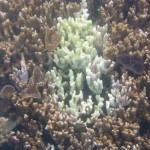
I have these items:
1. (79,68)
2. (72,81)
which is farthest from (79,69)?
(72,81)

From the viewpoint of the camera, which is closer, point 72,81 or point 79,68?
point 72,81

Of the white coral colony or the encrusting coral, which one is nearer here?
the encrusting coral

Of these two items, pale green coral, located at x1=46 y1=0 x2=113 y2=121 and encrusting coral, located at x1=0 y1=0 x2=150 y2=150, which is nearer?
encrusting coral, located at x1=0 y1=0 x2=150 y2=150

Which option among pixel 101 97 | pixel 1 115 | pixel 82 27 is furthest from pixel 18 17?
pixel 101 97

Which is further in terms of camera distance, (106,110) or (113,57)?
(113,57)

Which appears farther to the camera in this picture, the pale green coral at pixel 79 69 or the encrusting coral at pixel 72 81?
the pale green coral at pixel 79 69

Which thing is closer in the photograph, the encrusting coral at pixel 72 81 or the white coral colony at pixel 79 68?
the encrusting coral at pixel 72 81

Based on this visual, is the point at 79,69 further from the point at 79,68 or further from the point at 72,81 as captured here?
the point at 72,81

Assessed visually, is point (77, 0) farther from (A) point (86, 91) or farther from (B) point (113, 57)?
(A) point (86, 91)
